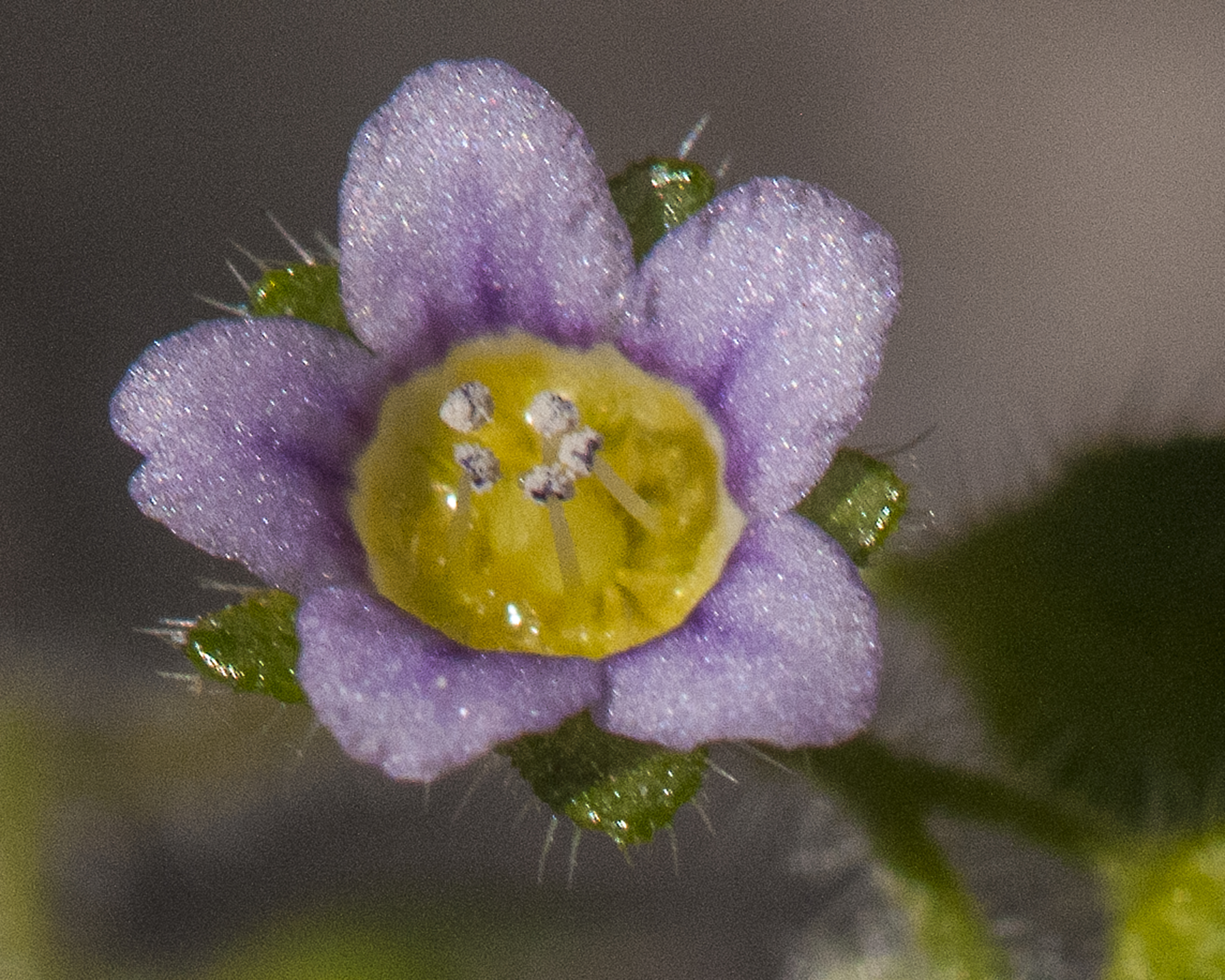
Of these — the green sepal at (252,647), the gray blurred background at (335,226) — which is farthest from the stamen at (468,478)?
the gray blurred background at (335,226)

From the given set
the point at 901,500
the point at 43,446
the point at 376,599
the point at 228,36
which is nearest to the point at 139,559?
the point at 43,446

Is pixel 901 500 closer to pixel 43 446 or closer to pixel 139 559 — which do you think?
pixel 139 559

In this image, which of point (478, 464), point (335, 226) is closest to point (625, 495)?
point (478, 464)

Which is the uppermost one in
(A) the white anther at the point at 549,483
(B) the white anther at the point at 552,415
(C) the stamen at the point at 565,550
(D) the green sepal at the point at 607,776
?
(B) the white anther at the point at 552,415

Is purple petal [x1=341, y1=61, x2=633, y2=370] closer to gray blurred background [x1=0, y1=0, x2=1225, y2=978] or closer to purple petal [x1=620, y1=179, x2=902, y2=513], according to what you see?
purple petal [x1=620, y1=179, x2=902, y2=513]

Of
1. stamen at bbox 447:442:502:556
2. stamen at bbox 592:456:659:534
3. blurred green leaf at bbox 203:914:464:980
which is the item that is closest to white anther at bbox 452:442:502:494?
stamen at bbox 447:442:502:556

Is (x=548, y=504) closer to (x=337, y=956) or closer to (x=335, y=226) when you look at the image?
(x=337, y=956)

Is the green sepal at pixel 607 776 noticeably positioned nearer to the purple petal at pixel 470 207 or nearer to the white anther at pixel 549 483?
the white anther at pixel 549 483
